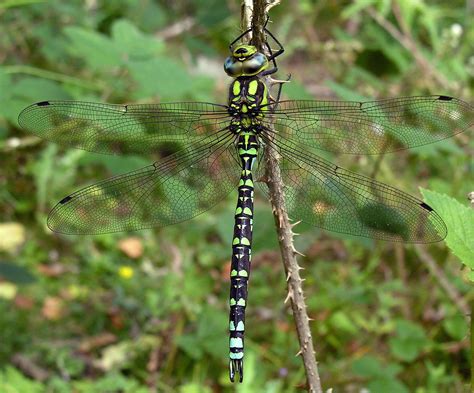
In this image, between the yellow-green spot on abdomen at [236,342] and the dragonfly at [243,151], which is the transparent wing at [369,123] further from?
the yellow-green spot on abdomen at [236,342]

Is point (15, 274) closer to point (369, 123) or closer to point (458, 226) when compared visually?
point (369, 123)

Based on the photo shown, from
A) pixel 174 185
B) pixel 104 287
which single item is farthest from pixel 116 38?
pixel 104 287

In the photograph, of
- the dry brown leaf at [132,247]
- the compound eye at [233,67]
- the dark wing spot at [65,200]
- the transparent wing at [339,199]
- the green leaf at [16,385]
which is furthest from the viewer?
the dry brown leaf at [132,247]

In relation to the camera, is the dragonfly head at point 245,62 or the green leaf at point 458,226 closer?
the green leaf at point 458,226

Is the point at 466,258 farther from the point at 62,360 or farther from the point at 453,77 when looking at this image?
the point at 453,77

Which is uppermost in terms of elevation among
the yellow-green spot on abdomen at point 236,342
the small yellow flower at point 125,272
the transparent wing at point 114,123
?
the small yellow flower at point 125,272

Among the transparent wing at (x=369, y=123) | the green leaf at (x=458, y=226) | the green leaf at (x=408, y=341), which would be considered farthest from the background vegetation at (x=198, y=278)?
the green leaf at (x=458, y=226)

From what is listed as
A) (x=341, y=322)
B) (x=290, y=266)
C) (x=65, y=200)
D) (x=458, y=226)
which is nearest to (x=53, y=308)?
(x=65, y=200)
